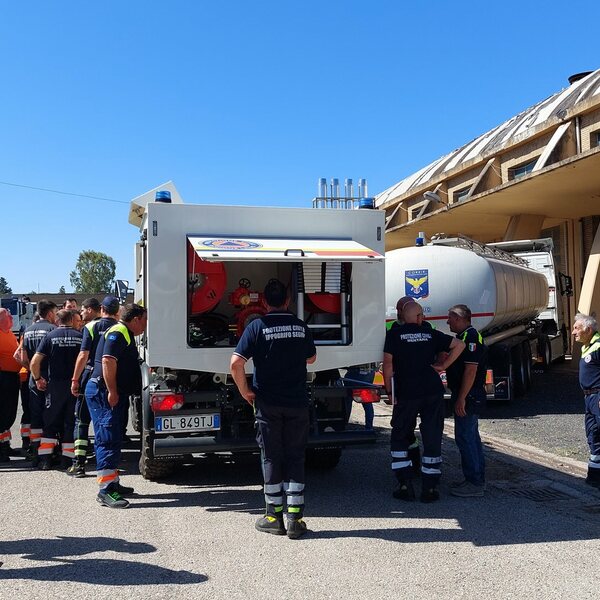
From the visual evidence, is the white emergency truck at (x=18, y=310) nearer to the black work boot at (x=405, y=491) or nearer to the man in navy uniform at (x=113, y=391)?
the man in navy uniform at (x=113, y=391)

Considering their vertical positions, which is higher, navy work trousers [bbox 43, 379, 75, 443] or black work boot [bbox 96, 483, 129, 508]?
navy work trousers [bbox 43, 379, 75, 443]

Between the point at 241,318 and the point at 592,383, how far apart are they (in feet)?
11.5

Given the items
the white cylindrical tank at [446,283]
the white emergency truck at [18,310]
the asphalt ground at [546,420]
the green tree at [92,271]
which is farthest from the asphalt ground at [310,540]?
the green tree at [92,271]

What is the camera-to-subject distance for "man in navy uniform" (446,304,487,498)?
231 inches

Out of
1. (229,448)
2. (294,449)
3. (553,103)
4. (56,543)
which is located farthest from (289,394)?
(553,103)

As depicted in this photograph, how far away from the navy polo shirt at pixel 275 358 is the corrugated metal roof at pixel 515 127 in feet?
49.6

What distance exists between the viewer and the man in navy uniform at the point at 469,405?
231 inches

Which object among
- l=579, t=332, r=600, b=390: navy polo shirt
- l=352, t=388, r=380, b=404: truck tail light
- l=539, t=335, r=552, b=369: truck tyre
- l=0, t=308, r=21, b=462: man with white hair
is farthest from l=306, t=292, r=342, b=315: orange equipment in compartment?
l=539, t=335, r=552, b=369: truck tyre

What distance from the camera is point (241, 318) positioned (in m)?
6.73

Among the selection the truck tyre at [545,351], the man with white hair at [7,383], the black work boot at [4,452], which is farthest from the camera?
the truck tyre at [545,351]

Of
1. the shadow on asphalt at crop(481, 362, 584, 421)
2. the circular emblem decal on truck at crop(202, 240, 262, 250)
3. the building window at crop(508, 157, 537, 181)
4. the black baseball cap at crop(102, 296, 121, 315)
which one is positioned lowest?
the shadow on asphalt at crop(481, 362, 584, 421)

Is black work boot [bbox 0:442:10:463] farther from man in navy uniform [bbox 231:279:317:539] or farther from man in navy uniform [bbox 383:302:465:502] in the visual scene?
man in navy uniform [bbox 383:302:465:502]

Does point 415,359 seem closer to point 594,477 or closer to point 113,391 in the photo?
point 594,477

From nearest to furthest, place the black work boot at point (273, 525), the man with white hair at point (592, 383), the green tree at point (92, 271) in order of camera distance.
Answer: the black work boot at point (273, 525) → the man with white hair at point (592, 383) → the green tree at point (92, 271)
